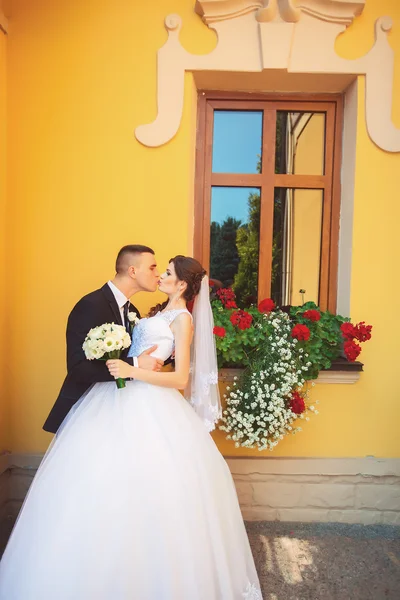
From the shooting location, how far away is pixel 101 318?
2.74m

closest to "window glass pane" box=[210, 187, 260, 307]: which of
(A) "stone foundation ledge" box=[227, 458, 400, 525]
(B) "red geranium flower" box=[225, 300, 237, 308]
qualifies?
(B) "red geranium flower" box=[225, 300, 237, 308]

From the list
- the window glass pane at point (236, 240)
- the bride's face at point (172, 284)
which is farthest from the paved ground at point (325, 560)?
the bride's face at point (172, 284)

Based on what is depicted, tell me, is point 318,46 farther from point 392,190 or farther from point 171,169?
point 171,169

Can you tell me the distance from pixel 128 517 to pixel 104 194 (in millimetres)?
2441

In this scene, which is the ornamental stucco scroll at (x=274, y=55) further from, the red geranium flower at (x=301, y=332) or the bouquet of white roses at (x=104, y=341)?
the bouquet of white roses at (x=104, y=341)

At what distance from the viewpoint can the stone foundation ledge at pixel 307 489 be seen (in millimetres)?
3689

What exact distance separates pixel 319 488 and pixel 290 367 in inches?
46.0

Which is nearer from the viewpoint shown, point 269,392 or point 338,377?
point 269,392

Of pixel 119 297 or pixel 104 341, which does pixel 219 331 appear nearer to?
pixel 119 297

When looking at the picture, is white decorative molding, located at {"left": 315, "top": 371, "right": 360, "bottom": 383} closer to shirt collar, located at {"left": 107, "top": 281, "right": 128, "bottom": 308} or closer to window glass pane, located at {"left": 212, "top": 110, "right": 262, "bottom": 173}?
shirt collar, located at {"left": 107, "top": 281, "right": 128, "bottom": 308}

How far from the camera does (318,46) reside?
138 inches

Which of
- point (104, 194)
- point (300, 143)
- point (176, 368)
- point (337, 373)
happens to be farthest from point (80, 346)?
point (300, 143)

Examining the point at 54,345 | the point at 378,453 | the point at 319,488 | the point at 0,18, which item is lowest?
the point at 319,488

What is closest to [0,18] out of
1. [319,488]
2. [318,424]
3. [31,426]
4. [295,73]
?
[295,73]
